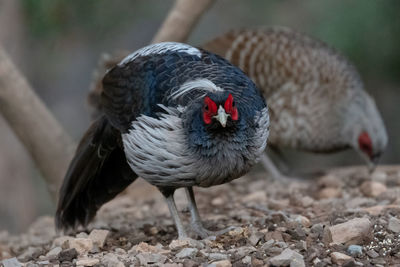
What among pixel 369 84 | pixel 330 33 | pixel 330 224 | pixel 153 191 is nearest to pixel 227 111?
pixel 330 224

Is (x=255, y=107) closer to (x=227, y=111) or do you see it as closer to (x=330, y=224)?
(x=227, y=111)

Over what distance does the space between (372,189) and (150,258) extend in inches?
102

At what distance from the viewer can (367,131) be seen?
677cm

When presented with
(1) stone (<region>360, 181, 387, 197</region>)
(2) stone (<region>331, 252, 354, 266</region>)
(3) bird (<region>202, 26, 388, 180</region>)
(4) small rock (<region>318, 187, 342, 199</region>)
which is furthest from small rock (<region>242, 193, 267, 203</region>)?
(2) stone (<region>331, 252, 354, 266</region>)

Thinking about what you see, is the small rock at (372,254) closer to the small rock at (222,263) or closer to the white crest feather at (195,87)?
the small rock at (222,263)

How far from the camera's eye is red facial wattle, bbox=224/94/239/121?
3.44 m

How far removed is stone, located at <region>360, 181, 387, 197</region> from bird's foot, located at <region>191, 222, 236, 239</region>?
1.66 meters

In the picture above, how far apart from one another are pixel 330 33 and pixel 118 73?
13.0ft

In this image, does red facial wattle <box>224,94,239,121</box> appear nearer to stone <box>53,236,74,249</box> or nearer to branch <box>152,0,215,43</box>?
stone <box>53,236,74,249</box>

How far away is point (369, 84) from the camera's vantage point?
867 centimetres

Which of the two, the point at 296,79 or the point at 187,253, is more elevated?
the point at 296,79

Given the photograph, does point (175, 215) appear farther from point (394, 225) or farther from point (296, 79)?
point (296, 79)

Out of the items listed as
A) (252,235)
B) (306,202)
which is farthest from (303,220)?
(306,202)

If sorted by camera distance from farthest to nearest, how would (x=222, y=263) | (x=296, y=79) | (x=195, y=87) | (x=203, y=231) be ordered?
(x=296, y=79) < (x=203, y=231) < (x=195, y=87) < (x=222, y=263)
